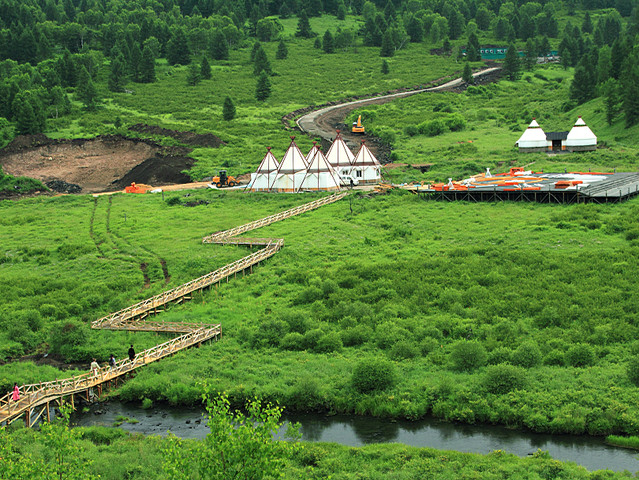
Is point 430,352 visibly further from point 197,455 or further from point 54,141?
point 54,141

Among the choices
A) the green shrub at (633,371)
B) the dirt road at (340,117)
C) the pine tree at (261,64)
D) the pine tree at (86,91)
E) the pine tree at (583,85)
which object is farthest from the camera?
the pine tree at (261,64)

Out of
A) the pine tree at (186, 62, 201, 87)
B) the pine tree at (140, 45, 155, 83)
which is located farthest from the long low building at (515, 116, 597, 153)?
the pine tree at (140, 45, 155, 83)

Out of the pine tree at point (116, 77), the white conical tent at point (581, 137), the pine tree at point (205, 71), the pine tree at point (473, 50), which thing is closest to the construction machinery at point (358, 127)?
the white conical tent at point (581, 137)

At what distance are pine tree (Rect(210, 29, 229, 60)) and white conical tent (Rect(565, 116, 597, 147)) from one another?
3828 inches

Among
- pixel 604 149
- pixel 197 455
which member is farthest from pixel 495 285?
pixel 604 149

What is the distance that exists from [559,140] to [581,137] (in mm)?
3287

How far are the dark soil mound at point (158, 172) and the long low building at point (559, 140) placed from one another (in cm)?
3987

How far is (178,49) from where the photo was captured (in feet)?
555

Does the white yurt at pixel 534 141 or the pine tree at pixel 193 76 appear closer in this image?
the white yurt at pixel 534 141

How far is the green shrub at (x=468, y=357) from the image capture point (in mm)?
42219

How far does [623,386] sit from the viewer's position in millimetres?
38875

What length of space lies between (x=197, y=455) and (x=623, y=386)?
856 inches

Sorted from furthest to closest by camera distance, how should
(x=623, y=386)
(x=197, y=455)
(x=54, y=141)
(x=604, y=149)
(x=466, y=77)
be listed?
1. (x=466, y=77)
2. (x=54, y=141)
3. (x=604, y=149)
4. (x=623, y=386)
5. (x=197, y=455)

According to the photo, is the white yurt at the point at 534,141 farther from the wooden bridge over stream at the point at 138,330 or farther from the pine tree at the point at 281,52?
the pine tree at the point at 281,52
